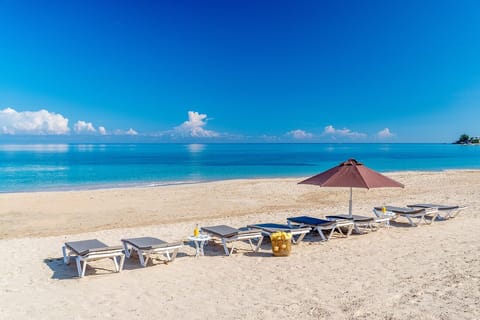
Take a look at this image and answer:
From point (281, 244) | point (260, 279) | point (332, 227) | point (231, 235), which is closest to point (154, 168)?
point (332, 227)

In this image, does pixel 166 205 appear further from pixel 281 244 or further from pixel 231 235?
pixel 281 244

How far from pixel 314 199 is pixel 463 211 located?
21.1ft

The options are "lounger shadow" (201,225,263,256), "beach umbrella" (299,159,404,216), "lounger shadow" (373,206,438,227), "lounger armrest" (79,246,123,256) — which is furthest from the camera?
"lounger shadow" (373,206,438,227)

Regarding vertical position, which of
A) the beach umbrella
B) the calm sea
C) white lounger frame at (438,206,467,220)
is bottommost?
the calm sea

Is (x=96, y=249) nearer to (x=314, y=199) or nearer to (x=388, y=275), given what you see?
(x=388, y=275)

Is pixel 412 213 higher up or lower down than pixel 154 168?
higher up

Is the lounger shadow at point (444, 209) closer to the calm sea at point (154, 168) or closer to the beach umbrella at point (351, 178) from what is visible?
the beach umbrella at point (351, 178)

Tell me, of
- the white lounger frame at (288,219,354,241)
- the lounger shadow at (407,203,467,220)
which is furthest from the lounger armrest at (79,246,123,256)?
the lounger shadow at (407,203,467,220)

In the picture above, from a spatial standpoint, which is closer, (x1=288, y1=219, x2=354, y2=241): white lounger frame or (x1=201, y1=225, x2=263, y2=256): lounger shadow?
(x1=201, y1=225, x2=263, y2=256): lounger shadow

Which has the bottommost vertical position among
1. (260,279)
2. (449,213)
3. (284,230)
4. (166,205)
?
(166,205)

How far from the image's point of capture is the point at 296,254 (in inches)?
303

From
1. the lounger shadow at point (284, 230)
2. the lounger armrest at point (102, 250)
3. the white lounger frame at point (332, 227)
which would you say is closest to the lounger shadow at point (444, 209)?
the white lounger frame at point (332, 227)

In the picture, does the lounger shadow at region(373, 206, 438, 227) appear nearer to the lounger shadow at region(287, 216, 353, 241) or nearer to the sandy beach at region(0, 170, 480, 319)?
the sandy beach at region(0, 170, 480, 319)

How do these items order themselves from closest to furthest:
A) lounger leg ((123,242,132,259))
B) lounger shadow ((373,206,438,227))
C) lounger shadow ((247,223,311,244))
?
lounger leg ((123,242,132,259)) → lounger shadow ((247,223,311,244)) → lounger shadow ((373,206,438,227))
